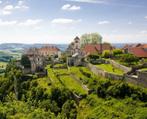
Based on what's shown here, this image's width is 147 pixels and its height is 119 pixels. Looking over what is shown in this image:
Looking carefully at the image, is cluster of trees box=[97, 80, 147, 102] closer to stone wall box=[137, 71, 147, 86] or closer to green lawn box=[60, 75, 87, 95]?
stone wall box=[137, 71, 147, 86]

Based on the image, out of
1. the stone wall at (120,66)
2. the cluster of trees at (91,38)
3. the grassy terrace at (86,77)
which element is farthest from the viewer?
the cluster of trees at (91,38)

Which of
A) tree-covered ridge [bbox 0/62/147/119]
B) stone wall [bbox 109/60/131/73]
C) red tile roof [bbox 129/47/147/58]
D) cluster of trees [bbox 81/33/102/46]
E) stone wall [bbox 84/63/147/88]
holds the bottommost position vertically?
tree-covered ridge [bbox 0/62/147/119]

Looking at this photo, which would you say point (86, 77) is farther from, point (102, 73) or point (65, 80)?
point (65, 80)

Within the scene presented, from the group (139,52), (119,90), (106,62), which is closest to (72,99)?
(119,90)

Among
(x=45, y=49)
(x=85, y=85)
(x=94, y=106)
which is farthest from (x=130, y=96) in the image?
(x=45, y=49)

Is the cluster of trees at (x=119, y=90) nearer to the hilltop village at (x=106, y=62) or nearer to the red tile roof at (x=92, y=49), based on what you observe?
the hilltop village at (x=106, y=62)

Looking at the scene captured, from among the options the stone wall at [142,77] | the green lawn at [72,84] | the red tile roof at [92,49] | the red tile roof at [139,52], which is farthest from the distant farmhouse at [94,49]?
the stone wall at [142,77]

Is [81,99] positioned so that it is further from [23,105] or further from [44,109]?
[23,105]

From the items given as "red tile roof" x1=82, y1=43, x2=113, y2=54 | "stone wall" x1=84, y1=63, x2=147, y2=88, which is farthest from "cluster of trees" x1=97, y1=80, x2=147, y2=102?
"red tile roof" x1=82, y1=43, x2=113, y2=54

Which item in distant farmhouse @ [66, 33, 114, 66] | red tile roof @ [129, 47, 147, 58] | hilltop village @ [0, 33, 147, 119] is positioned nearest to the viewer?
hilltop village @ [0, 33, 147, 119]
